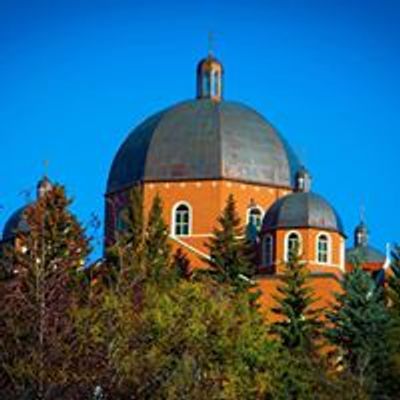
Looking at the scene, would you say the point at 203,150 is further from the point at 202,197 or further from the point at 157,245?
the point at 157,245

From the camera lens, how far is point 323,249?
48.3m

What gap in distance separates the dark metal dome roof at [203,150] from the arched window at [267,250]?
487cm

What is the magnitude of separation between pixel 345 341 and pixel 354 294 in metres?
1.61

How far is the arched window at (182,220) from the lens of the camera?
5209cm

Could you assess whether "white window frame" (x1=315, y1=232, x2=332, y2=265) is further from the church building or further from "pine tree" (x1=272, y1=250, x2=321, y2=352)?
"pine tree" (x1=272, y1=250, x2=321, y2=352)

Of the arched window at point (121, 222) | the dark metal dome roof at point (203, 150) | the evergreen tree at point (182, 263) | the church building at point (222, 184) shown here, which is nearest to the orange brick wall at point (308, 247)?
the church building at point (222, 184)

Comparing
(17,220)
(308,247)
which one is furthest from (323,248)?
(17,220)

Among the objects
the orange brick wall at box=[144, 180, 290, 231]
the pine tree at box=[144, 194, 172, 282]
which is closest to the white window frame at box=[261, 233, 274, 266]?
the orange brick wall at box=[144, 180, 290, 231]

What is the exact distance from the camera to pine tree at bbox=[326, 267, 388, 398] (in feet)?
115

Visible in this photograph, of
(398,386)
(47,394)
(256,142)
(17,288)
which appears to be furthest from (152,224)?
(47,394)

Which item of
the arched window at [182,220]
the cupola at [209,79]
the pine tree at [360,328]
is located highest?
the cupola at [209,79]

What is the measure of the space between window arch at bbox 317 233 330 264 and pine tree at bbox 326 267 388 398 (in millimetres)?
8318

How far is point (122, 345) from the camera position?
63.6 feet

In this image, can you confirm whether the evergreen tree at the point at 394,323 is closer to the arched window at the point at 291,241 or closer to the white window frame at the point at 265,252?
the arched window at the point at 291,241
